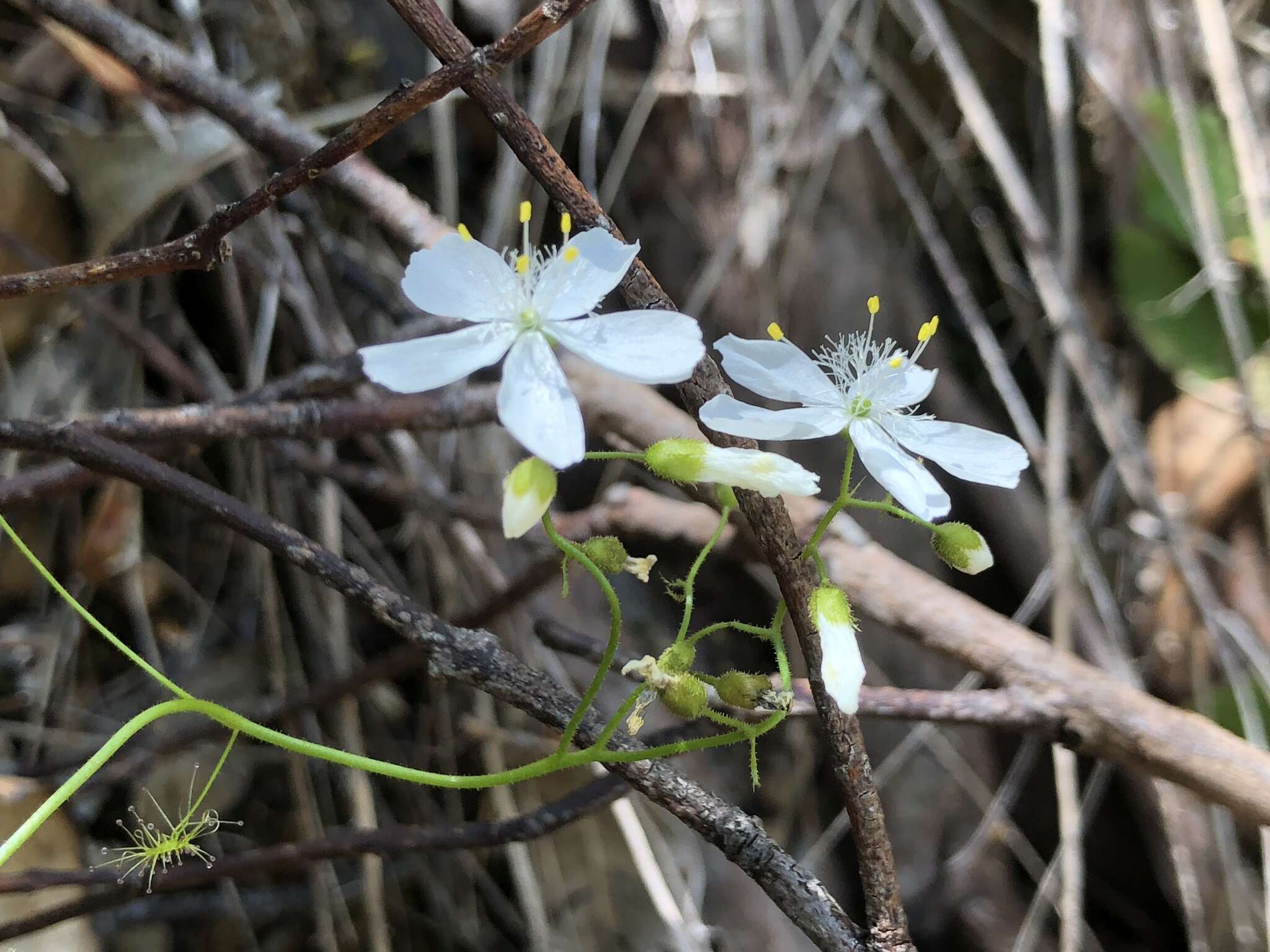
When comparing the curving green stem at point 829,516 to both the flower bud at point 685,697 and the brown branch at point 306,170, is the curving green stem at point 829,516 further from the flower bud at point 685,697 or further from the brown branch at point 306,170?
the brown branch at point 306,170

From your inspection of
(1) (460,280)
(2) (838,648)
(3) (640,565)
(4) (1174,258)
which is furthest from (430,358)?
(4) (1174,258)

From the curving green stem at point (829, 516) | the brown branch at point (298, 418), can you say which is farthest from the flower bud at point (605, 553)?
the brown branch at point (298, 418)

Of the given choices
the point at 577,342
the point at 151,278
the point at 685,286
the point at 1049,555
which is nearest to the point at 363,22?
the point at 151,278

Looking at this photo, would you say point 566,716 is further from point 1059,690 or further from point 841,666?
point 1059,690

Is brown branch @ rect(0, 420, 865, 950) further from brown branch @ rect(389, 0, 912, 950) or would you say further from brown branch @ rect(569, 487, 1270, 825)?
brown branch @ rect(569, 487, 1270, 825)

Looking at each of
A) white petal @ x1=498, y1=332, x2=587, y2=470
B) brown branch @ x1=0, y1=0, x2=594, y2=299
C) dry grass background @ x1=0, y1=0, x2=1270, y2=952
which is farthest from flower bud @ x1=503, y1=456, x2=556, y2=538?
dry grass background @ x1=0, y1=0, x2=1270, y2=952

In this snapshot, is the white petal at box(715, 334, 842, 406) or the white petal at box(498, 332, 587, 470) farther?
the white petal at box(715, 334, 842, 406)

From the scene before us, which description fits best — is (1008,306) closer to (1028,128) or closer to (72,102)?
(1028,128)
